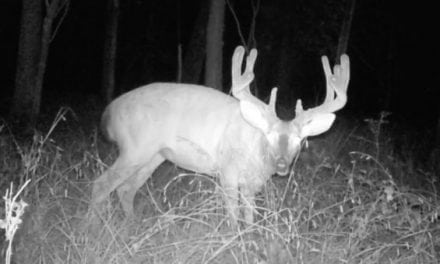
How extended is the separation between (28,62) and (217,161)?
6.12 metres

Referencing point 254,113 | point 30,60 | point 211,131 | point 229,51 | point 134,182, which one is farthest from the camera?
point 229,51

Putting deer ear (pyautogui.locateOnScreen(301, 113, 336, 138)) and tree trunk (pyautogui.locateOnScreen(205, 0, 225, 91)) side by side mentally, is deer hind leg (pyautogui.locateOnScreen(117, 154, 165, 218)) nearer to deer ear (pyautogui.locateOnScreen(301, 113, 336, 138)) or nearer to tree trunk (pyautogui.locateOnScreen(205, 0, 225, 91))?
deer ear (pyautogui.locateOnScreen(301, 113, 336, 138))

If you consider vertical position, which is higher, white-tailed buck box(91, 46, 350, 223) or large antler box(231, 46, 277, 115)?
large antler box(231, 46, 277, 115)

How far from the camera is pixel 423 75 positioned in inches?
1224

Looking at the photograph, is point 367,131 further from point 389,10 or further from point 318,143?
point 389,10

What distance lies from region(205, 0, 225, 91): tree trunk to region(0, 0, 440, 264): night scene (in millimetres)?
20

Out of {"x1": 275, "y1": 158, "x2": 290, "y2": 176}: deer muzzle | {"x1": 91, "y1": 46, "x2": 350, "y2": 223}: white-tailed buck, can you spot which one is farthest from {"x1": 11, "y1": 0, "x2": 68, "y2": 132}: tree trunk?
{"x1": 275, "y1": 158, "x2": 290, "y2": 176}: deer muzzle

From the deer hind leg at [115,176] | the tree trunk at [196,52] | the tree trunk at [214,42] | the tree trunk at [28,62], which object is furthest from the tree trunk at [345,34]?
the deer hind leg at [115,176]

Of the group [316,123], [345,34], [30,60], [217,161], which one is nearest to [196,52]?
[345,34]

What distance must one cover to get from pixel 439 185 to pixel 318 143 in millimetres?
2234

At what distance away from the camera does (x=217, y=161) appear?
6578mm

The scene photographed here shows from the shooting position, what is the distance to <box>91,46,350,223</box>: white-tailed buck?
20.4ft

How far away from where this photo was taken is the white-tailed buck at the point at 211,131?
621 centimetres

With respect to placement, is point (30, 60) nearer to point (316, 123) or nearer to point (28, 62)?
point (28, 62)
